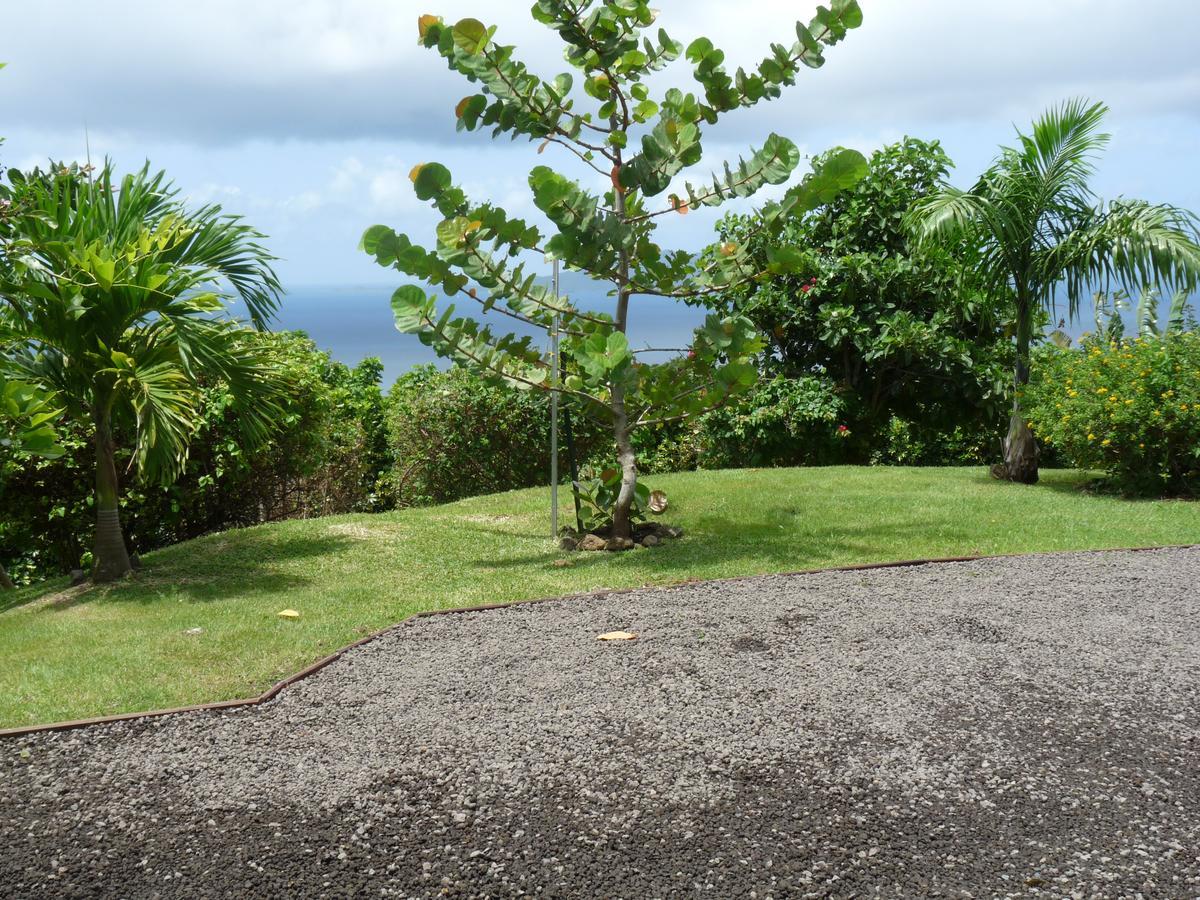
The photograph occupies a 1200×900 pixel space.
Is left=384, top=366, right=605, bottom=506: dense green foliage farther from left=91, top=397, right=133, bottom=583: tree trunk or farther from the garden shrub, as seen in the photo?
left=91, top=397, right=133, bottom=583: tree trunk

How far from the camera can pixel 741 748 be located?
164 inches

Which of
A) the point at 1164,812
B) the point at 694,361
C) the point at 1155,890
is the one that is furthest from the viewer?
the point at 694,361

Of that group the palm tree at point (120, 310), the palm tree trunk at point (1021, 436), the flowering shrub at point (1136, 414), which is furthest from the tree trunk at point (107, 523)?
the palm tree trunk at point (1021, 436)

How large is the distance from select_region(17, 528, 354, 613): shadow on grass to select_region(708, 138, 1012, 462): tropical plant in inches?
275

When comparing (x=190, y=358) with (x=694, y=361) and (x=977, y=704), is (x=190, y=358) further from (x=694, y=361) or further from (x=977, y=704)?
(x=977, y=704)

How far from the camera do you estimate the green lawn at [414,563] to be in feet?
17.7

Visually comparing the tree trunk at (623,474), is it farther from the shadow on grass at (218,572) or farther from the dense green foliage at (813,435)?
the dense green foliage at (813,435)

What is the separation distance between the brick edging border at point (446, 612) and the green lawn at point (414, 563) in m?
0.12

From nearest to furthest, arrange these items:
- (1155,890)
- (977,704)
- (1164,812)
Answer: (1155,890)
(1164,812)
(977,704)

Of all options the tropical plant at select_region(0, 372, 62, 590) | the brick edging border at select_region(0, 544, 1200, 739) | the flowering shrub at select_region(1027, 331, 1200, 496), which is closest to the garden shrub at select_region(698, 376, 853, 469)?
the flowering shrub at select_region(1027, 331, 1200, 496)

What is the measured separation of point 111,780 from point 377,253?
4.14 meters

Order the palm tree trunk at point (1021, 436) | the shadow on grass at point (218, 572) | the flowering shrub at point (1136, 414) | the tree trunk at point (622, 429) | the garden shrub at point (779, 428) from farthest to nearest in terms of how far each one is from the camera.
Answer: the garden shrub at point (779, 428)
the palm tree trunk at point (1021, 436)
the flowering shrub at point (1136, 414)
the tree trunk at point (622, 429)
the shadow on grass at point (218, 572)

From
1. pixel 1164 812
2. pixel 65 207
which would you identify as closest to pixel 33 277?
pixel 65 207

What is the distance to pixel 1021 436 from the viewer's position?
11.4 metres
